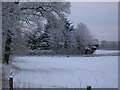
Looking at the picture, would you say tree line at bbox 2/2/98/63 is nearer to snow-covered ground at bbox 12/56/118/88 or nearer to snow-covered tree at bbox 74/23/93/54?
snow-covered tree at bbox 74/23/93/54

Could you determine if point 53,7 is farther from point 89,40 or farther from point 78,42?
point 89,40

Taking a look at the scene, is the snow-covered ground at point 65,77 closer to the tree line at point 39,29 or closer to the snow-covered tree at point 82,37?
the tree line at point 39,29

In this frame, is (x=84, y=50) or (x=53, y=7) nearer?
(x=53, y=7)

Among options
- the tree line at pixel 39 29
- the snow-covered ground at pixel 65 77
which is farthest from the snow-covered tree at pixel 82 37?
the snow-covered ground at pixel 65 77

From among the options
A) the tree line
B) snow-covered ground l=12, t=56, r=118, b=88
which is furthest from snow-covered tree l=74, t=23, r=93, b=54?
snow-covered ground l=12, t=56, r=118, b=88

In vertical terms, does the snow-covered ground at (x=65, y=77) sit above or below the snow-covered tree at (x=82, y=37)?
below

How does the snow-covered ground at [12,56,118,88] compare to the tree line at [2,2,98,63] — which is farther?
the snow-covered ground at [12,56,118,88]

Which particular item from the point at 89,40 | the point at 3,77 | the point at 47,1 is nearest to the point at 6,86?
the point at 3,77

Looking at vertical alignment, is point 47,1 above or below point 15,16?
above

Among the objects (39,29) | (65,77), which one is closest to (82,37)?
(39,29)

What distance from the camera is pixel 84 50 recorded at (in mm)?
45938

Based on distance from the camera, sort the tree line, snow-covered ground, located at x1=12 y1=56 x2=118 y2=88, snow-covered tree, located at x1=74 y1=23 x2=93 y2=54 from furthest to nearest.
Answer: snow-covered tree, located at x1=74 y1=23 x2=93 y2=54, snow-covered ground, located at x1=12 y1=56 x2=118 y2=88, the tree line

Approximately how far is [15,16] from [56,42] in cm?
3431

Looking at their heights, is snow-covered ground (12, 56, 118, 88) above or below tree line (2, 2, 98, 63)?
below
